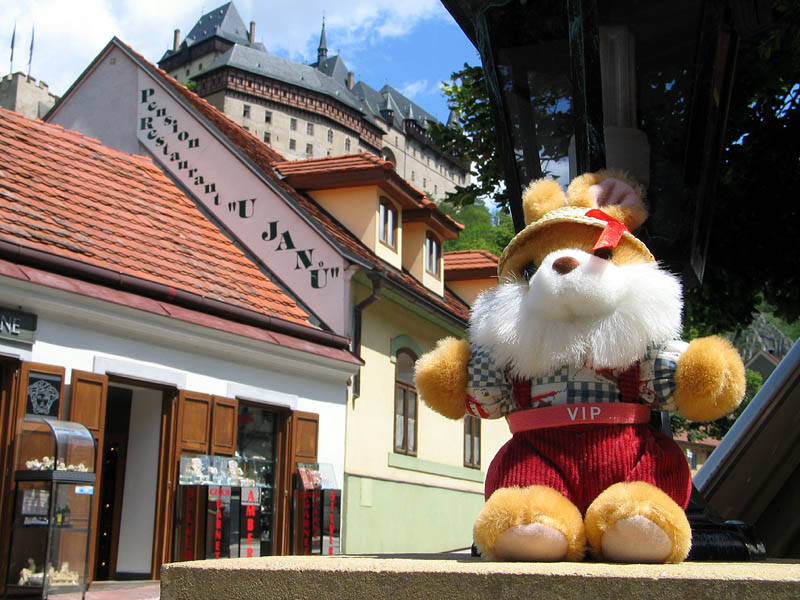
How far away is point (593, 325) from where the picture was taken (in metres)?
2.68

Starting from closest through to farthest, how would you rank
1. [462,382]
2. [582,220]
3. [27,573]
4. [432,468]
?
[582,220] < [462,382] < [27,573] < [432,468]

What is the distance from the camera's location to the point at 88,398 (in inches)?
366

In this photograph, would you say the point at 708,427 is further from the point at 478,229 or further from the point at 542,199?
the point at 478,229

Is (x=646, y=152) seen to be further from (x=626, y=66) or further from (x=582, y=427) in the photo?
(x=582, y=427)

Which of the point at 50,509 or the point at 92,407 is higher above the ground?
the point at 92,407

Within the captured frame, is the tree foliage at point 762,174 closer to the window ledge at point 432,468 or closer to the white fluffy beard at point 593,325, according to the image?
the white fluffy beard at point 593,325

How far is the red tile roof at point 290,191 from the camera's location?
14039mm

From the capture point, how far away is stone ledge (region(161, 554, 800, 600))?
167 cm

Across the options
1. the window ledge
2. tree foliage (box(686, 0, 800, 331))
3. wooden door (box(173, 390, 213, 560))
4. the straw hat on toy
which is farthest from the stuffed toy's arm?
the window ledge

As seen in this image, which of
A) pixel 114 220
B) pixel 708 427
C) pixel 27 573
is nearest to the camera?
pixel 27 573

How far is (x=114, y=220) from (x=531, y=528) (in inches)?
387

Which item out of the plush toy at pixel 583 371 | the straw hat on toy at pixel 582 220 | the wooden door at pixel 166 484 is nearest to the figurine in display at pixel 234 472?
the wooden door at pixel 166 484

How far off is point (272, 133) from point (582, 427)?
258ft

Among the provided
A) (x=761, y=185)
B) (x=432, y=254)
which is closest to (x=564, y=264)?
(x=761, y=185)
